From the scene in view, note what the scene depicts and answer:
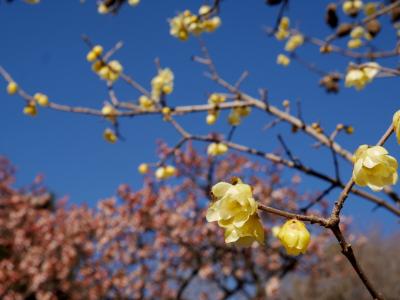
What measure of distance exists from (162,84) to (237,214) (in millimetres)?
2328

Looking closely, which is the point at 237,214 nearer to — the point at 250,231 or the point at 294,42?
the point at 250,231

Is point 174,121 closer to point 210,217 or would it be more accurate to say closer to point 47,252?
point 210,217

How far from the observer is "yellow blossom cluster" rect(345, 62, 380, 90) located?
106 inches

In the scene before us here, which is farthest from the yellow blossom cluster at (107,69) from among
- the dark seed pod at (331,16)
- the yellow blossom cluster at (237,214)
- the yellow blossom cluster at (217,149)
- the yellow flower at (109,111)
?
the yellow blossom cluster at (237,214)

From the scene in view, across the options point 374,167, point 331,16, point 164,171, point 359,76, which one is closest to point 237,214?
point 374,167

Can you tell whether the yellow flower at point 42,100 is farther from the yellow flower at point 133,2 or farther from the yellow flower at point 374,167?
the yellow flower at point 374,167

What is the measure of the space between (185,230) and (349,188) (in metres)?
11.7

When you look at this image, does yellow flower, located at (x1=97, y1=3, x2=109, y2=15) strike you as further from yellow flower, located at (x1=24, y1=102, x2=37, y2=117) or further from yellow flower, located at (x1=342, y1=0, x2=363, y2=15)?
yellow flower, located at (x1=342, y1=0, x2=363, y2=15)

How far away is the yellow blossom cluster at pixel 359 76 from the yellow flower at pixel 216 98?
90 cm

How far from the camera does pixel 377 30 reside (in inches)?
127

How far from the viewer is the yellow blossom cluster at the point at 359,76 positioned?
269cm

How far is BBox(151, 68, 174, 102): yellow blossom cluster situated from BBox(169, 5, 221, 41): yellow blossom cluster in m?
0.31

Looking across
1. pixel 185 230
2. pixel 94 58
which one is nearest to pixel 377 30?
pixel 94 58

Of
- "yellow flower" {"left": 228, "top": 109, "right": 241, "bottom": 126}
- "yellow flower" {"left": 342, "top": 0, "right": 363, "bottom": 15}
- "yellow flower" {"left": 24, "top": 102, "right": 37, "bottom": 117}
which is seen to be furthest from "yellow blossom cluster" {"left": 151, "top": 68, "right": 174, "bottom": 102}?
"yellow flower" {"left": 342, "top": 0, "right": 363, "bottom": 15}
